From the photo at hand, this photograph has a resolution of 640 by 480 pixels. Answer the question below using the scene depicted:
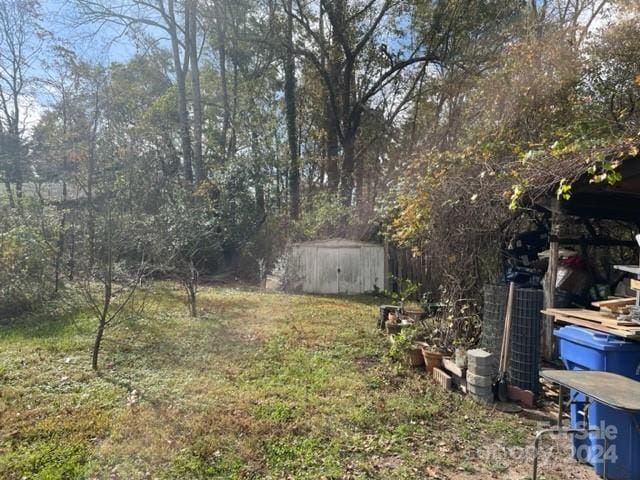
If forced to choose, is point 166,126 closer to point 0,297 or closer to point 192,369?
point 0,297

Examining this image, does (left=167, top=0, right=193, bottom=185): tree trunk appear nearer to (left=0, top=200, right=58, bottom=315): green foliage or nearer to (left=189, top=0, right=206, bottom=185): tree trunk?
(left=189, top=0, right=206, bottom=185): tree trunk

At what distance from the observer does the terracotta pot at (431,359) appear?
4203 millimetres

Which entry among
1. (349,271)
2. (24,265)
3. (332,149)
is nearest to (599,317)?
(349,271)

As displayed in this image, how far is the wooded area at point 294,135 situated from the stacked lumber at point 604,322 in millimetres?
971

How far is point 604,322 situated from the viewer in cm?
274

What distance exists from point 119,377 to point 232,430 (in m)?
1.75

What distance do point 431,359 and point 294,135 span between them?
40.6 feet

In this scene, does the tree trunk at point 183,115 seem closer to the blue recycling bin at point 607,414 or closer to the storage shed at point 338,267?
the storage shed at point 338,267

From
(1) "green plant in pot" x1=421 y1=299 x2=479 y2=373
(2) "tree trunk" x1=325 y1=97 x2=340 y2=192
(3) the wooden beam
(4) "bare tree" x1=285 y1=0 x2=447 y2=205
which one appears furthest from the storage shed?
(2) "tree trunk" x1=325 y1=97 x2=340 y2=192

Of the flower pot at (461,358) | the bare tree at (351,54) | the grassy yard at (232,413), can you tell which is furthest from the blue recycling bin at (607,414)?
the bare tree at (351,54)

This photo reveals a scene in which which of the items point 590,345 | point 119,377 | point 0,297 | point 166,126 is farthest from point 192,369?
point 166,126

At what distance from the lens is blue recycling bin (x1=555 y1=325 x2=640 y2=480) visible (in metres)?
2.29

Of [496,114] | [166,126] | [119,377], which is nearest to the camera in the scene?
[119,377]

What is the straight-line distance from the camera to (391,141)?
52.6 feet
